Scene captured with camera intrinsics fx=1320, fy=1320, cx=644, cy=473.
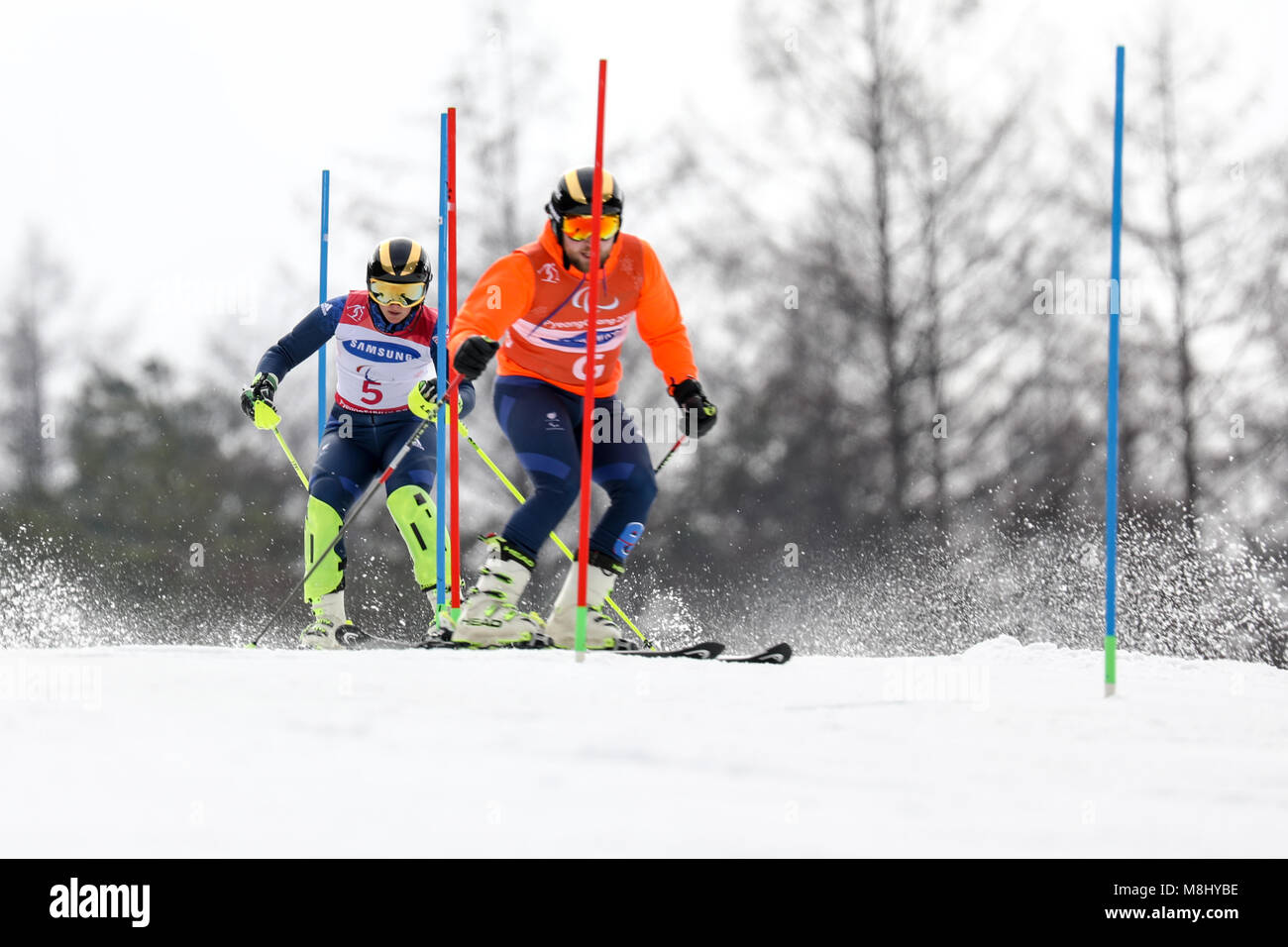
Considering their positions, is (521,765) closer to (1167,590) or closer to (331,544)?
(331,544)

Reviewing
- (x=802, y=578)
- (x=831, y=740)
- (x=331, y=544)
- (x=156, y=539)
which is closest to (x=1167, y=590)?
(x=802, y=578)

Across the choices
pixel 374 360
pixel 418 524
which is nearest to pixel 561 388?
pixel 418 524

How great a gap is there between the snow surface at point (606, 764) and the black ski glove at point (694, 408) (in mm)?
1408

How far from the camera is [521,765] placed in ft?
7.72

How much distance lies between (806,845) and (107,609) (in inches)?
634

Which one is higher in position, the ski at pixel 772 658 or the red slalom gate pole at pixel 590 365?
the red slalom gate pole at pixel 590 365

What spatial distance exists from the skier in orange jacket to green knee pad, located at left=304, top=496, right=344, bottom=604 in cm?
129

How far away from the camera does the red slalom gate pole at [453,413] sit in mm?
4691

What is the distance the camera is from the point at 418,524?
5688 mm

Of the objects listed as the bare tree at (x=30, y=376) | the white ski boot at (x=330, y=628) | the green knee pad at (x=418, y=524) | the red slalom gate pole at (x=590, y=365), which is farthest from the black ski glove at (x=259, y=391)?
the bare tree at (x=30, y=376)

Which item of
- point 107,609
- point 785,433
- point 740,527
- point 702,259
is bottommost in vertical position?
point 107,609

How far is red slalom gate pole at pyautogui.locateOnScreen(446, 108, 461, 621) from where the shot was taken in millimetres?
4691

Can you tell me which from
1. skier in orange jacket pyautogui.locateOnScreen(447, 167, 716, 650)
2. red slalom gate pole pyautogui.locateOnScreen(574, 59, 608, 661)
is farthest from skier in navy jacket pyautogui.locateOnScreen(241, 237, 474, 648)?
red slalom gate pole pyautogui.locateOnScreen(574, 59, 608, 661)

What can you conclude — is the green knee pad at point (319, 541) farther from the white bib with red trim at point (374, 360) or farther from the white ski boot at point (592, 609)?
the white ski boot at point (592, 609)
